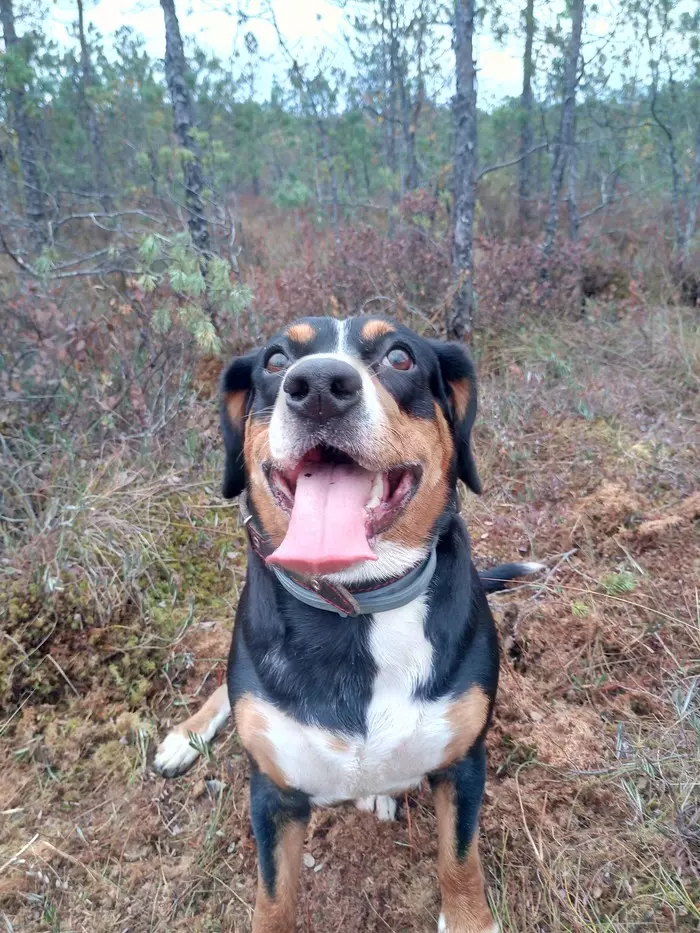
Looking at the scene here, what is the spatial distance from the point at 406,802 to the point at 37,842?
139 cm

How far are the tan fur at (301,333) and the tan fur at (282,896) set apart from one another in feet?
5.12

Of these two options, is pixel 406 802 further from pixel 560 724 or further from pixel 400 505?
pixel 400 505

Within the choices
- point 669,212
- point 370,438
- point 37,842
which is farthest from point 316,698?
point 669,212

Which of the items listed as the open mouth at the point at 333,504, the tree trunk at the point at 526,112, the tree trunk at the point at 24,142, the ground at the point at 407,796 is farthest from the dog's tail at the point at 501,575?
the tree trunk at the point at 526,112

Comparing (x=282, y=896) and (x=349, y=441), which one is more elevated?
(x=349, y=441)

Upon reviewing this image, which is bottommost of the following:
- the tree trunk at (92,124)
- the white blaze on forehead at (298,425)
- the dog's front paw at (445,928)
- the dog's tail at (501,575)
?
the dog's front paw at (445,928)

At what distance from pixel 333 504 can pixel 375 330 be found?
26.6 inches

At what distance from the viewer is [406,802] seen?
7.32 ft

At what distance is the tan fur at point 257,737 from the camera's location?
1.71m

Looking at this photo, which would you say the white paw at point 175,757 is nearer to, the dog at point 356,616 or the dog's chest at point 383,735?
the dog at point 356,616

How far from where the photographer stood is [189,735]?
2.51 metres

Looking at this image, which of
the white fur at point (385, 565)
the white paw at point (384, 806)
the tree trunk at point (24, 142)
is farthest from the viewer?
the tree trunk at point (24, 142)

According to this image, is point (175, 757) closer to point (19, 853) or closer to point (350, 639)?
point (19, 853)

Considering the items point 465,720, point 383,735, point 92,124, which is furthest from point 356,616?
point 92,124
